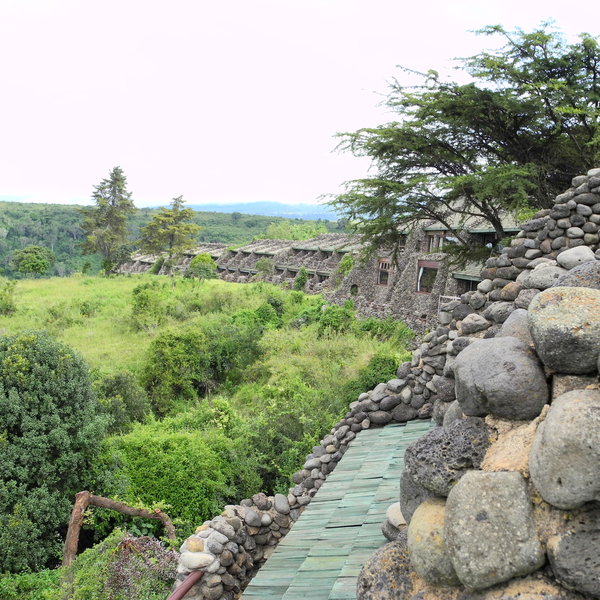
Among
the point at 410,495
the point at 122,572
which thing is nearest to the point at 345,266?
the point at 122,572

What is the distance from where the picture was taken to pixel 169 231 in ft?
150

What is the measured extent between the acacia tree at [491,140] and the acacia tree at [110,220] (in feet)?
122

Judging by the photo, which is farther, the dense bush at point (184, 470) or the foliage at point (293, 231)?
the foliage at point (293, 231)

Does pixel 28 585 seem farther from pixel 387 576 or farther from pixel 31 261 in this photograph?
pixel 31 261

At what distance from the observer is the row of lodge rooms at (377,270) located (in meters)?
24.4

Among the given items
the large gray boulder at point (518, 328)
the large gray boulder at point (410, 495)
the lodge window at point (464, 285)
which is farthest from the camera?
the lodge window at point (464, 285)

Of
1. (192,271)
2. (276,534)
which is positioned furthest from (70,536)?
(192,271)

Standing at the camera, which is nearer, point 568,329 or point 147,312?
point 568,329

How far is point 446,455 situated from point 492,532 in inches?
21.8

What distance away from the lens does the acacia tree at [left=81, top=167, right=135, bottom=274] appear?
5122cm

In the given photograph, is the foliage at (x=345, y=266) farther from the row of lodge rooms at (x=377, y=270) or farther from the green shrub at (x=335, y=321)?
the green shrub at (x=335, y=321)

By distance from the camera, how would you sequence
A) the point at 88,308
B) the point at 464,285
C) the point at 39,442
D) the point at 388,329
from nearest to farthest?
1. the point at 39,442
2. the point at 388,329
3. the point at 464,285
4. the point at 88,308

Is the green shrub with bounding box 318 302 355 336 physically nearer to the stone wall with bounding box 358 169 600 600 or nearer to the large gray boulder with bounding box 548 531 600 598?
the stone wall with bounding box 358 169 600 600

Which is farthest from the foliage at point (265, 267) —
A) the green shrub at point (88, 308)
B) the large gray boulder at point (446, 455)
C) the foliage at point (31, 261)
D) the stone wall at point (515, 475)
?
the large gray boulder at point (446, 455)
